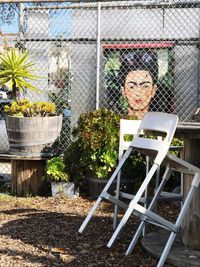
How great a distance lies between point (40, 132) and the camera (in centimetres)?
678

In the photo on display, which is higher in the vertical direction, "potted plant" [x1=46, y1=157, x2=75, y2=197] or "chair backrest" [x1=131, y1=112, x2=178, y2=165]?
"chair backrest" [x1=131, y1=112, x2=178, y2=165]

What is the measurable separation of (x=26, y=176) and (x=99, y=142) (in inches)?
43.8

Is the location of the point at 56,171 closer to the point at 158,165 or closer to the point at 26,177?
the point at 26,177

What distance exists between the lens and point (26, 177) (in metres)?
6.86

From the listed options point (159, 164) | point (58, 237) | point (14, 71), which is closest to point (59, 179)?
point (14, 71)

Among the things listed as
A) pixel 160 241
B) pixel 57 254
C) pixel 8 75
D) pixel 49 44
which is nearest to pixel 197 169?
pixel 160 241

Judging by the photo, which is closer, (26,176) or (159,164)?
(159,164)

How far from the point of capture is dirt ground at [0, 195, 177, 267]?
4.01m

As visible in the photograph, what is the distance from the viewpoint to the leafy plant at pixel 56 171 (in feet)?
21.7

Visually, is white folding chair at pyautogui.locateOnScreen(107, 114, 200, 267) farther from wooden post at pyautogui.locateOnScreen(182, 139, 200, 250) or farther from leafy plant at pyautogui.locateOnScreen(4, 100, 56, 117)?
leafy plant at pyautogui.locateOnScreen(4, 100, 56, 117)

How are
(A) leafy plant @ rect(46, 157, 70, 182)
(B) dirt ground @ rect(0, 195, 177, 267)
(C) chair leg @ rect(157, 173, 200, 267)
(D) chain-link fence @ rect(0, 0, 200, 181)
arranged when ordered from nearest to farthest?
(C) chair leg @ rect(157, 173, 200, 267), (B) dirt ground @ rect(0, 195, 177, 267), (A) leafy plant @ rect(46, 157, 70, 182), (D) chain-link fence @ rect(0, 0, 200, 181)

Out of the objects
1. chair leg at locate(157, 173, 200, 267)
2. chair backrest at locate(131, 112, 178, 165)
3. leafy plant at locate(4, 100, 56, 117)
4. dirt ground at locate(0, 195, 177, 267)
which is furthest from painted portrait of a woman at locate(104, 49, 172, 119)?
chair leg at locate(157, 173, 200, 267)

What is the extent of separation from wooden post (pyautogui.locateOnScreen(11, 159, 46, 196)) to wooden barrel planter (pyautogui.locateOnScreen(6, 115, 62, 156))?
157mm

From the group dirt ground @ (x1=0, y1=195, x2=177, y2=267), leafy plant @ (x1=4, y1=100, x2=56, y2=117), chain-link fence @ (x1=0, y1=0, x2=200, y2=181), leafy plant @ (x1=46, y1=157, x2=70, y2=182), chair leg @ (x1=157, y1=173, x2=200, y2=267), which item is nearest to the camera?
chair leg @ (x1=157, y1=173, x2=200, y2=267)
